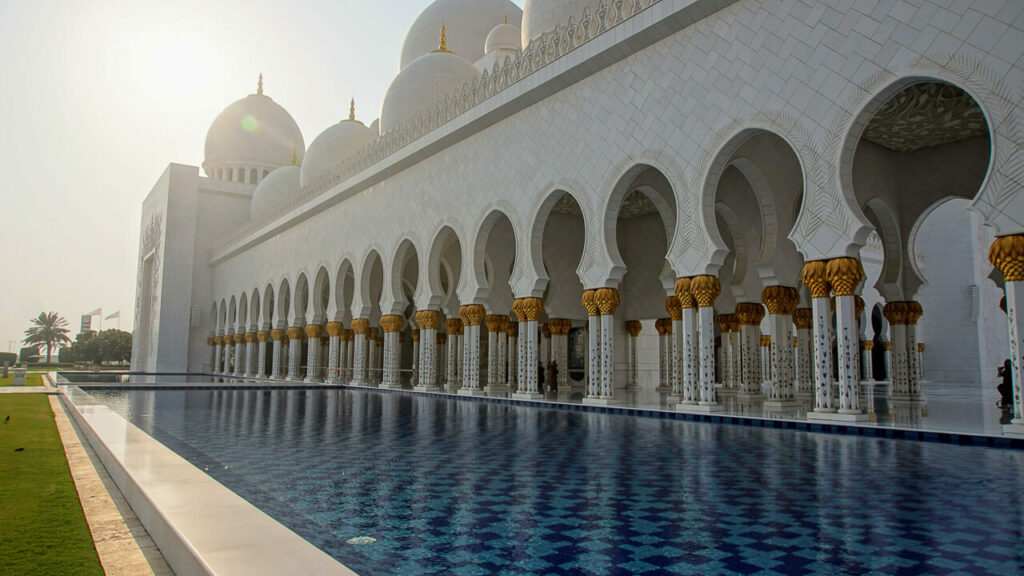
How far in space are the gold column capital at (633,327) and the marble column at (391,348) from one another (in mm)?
3792

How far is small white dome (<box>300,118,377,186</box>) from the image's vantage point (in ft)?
51.5

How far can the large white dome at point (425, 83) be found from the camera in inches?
466

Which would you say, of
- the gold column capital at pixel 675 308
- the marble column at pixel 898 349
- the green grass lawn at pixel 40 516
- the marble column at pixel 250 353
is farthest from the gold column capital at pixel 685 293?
the marble column at pixel 250 353

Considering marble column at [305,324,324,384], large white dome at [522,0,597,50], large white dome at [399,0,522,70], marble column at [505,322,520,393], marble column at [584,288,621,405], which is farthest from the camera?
large white dome at [399,0,522,70]

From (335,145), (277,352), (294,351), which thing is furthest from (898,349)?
(277,352)

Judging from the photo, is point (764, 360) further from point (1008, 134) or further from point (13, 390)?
point (13, 390)

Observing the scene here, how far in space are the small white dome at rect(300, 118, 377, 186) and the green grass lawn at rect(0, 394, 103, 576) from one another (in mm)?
12778

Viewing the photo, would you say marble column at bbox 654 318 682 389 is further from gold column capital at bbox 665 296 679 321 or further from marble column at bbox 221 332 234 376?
marble column at bbox 221 332 234 376

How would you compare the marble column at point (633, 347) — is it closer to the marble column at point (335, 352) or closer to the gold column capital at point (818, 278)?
the marble column at point (335, 352)

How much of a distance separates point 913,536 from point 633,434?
8.78ft

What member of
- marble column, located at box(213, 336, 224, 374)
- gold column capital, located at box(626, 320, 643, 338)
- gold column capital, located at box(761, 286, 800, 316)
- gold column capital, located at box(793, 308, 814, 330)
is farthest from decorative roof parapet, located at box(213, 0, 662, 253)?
marble column, located at box(213, 336, 224, 374)

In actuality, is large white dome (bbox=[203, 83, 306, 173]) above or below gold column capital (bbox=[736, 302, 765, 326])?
above

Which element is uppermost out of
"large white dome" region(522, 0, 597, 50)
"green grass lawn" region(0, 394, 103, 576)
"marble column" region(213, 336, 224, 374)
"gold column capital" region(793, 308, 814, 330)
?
"large white dome" region(522, 0, 597, 50)

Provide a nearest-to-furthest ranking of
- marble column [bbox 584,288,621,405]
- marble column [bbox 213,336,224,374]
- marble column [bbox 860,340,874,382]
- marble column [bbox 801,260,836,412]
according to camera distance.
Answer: marble column [bbox 801,260,836,412], marble column [bbox 584,288,621,405], marble column [bbox 860,340,874,382], marble column [bbox 213,336,224,374]
